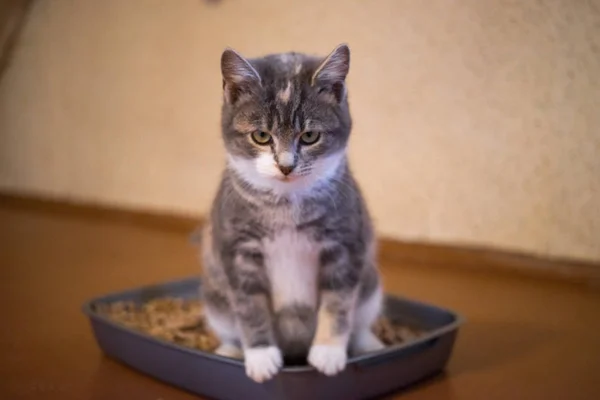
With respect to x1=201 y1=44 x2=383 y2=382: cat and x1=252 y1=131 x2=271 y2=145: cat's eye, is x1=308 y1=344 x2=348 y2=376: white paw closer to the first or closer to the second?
x1=201 y1=44 x2=383 y2=382: cat

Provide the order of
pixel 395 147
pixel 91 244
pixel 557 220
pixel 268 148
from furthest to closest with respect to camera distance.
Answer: pixel 91 244 → pixel 395 147 → pixel 557 220 → pixel 268 148

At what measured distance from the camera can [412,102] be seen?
6.18 feet

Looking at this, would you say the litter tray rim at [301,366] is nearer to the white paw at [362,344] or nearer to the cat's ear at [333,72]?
the white paw at [362,344]

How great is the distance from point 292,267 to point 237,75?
1.06ft

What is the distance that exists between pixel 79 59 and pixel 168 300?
151 centimetres

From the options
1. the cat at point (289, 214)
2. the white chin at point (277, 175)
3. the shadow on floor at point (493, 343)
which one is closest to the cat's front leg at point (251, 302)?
the cat at point (289, 214)

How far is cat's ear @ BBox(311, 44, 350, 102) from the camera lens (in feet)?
3.38

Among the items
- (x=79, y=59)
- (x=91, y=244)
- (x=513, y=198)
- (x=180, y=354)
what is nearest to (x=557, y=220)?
(x=513, y=198)

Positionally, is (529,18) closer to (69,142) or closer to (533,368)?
(533,368)

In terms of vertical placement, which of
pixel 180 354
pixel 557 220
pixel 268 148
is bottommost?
pixel 180 354

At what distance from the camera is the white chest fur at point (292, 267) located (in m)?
1.08

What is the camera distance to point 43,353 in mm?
1337

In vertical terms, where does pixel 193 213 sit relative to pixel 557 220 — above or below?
below

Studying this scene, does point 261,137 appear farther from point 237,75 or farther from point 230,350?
point 230,350
